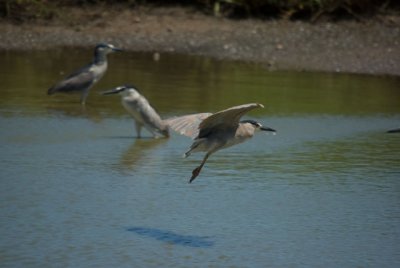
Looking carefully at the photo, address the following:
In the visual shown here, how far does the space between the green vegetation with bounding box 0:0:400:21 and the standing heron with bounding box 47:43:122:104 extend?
353 centimetres

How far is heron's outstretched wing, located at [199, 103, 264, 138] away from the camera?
27.4 feet

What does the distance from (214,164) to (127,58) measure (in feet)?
19.9

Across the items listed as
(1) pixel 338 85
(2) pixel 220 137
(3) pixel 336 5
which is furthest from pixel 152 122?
(3) pixel 336 5

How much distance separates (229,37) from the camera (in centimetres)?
1672

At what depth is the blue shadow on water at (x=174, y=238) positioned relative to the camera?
25.2 feet

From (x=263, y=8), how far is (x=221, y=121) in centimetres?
907

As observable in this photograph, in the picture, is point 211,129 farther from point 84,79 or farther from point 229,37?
point 229,37

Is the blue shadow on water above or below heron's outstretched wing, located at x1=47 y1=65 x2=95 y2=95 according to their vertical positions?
below

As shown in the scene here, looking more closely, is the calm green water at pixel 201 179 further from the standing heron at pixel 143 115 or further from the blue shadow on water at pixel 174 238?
the standing heron at pixel 143 115

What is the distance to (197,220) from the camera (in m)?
8.29

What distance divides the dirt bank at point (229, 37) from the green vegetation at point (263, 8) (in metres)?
0.20

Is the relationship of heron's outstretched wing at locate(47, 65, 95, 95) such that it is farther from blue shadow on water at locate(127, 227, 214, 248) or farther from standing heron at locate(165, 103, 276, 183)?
blue shadow on water at locate(127, 227, 214, 248)

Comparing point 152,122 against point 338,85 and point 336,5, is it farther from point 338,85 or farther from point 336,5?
point 336,5

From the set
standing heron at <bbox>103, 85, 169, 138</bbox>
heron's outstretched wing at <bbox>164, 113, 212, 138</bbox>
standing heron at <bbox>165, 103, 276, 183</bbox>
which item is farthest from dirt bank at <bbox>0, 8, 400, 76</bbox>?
heron's outstretched wing at <bbox>164, 113, 212, 138</bbox>
